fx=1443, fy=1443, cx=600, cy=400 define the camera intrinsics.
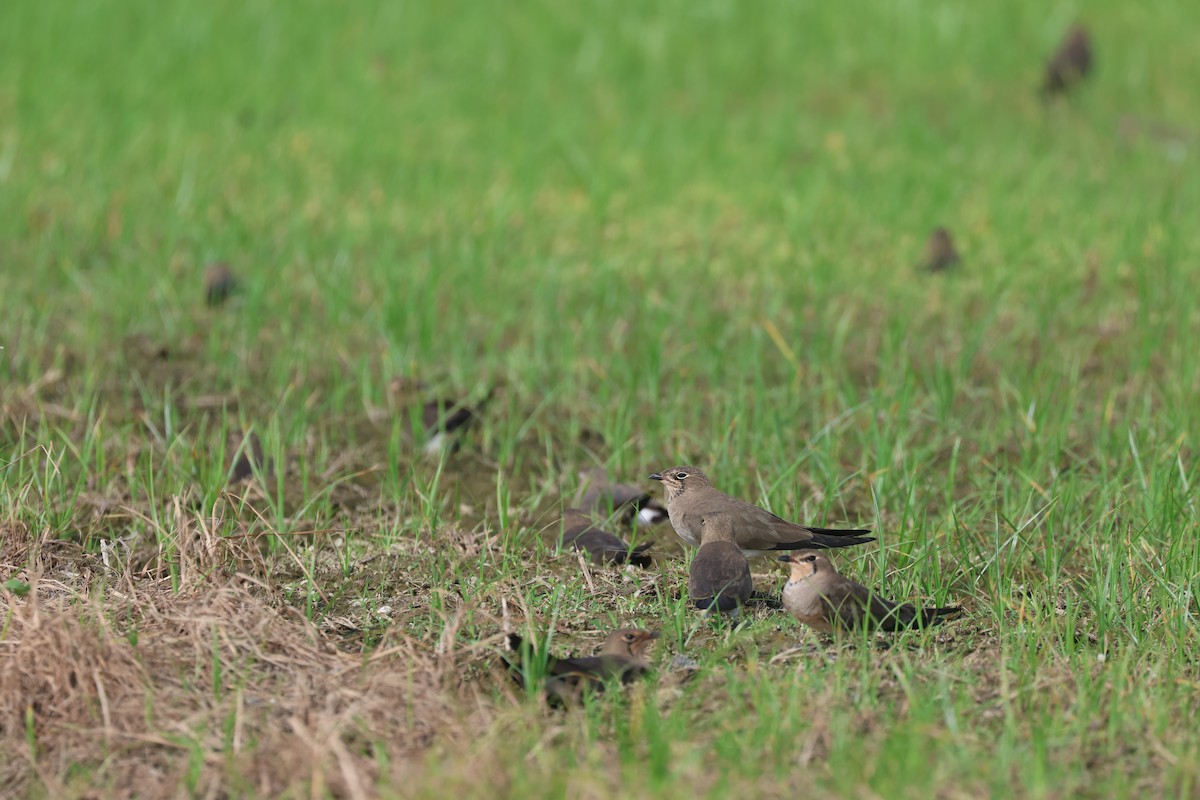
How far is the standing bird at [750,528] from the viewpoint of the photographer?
13.1ft

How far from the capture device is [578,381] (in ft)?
18.7

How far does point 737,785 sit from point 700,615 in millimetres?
1034

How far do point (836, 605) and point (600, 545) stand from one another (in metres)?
0.95

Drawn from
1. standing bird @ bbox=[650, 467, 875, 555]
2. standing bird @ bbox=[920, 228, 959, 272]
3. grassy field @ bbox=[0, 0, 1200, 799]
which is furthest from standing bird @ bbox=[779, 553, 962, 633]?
standing bird @ bbox=[920, 228, 959, 272]

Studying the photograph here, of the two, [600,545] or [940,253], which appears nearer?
[600,545]

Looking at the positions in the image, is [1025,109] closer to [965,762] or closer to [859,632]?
[859,632]

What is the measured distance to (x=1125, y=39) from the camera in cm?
1103

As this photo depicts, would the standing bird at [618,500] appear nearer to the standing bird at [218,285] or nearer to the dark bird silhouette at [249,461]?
the dark bird silhouette at [249,461]

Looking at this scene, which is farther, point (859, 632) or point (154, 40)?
point (154, 40)

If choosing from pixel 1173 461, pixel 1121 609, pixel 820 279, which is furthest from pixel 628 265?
pixel 1121 609

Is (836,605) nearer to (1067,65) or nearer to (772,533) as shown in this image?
(772,533)

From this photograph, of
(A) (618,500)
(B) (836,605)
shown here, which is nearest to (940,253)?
(A) (618,500)

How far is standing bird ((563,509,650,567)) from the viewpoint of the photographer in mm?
4238

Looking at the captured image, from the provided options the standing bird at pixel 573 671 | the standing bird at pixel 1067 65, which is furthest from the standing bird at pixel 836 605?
the standing bird at pixel 1067 65
